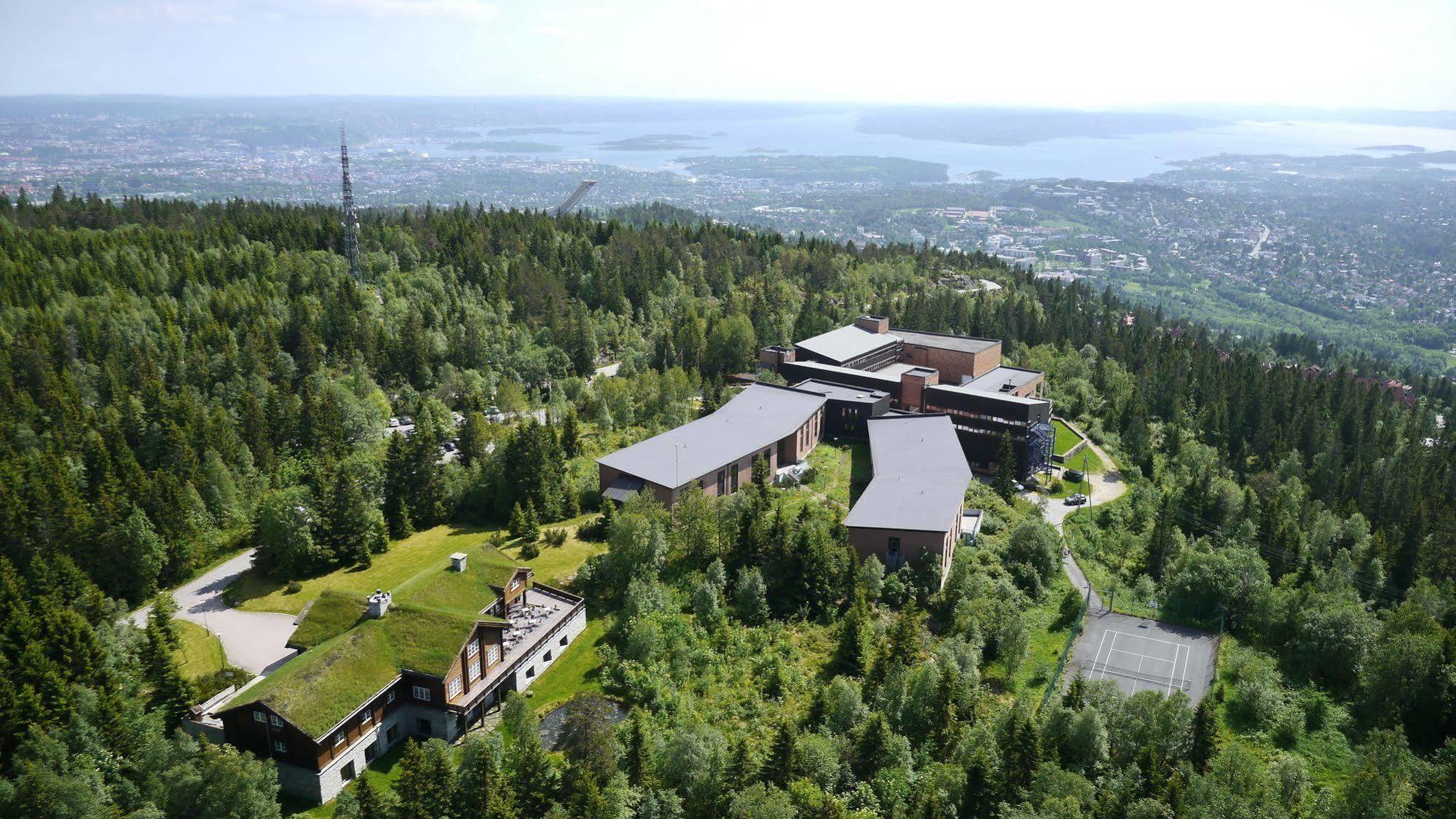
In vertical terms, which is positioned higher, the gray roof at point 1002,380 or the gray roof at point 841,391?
the gray roof at point 841,391

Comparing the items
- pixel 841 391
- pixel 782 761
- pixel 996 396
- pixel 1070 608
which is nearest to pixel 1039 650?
pixel 1070 608

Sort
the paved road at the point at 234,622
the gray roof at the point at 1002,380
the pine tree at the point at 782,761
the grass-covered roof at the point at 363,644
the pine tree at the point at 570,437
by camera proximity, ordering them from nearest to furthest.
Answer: the pine tree at the point at 782,761 → the grass-covered roof at the point at 363,644 → the paved road at the point at 234,622 → the pine tree at the point at 570,437 → the gray roof at the point at 1002,380

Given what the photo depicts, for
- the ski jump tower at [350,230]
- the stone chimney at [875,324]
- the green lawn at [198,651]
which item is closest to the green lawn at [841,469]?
the stone chimney at [875,324]

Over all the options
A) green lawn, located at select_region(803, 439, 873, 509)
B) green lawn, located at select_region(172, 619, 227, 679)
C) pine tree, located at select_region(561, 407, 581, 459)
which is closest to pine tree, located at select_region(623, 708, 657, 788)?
green lawn, located at select_region(172, 619, 227, 679)

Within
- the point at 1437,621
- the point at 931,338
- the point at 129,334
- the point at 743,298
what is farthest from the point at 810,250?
the point at 1437,621

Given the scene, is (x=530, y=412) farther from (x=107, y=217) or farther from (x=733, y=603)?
(x=107, y=217)

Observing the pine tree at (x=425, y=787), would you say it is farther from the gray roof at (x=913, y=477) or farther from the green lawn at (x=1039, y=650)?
the gray roof at (x=913, y=477)
